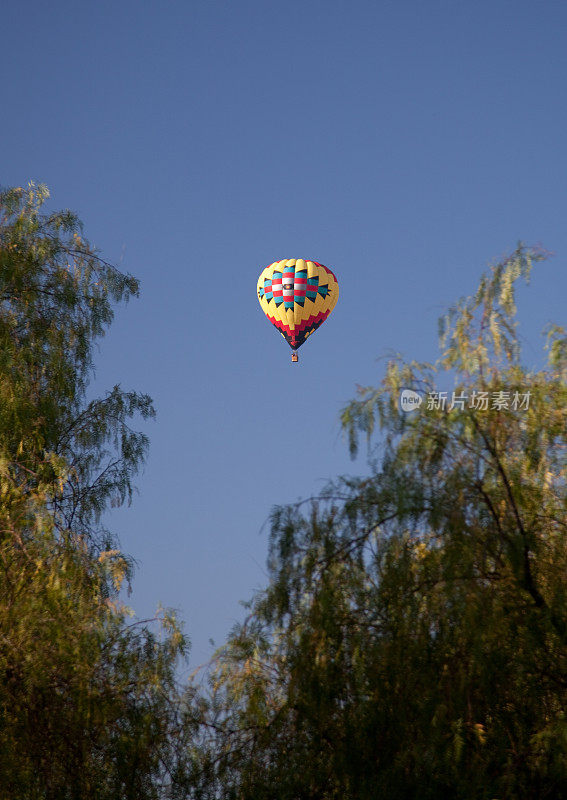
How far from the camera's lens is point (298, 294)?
2292 cm

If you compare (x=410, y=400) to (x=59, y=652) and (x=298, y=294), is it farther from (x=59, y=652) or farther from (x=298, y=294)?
(x=298, y=294)

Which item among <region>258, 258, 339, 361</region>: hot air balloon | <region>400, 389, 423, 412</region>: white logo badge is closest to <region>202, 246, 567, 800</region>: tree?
<region>400, 389, 423, 412</region>: white logo badge

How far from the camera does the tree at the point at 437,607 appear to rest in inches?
230

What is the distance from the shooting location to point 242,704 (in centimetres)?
714

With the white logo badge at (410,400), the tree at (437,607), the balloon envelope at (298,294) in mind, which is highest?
the balloon envelope at (298,294)

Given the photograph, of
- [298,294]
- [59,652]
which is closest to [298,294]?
[298,294]

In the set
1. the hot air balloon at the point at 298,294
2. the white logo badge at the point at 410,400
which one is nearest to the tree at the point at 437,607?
the white logo badge at the point at 410,400

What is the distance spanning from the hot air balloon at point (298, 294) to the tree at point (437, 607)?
16.4 meters

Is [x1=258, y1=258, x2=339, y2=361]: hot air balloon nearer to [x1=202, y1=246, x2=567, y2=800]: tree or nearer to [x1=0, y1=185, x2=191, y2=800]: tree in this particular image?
[x1=0, y1=185, x2=191, y2=800]: tree

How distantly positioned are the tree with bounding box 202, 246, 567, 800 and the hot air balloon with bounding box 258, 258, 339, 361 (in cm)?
1639

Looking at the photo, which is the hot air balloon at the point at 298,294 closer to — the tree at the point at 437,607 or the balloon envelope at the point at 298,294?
the balloon envelope at the point at 298,294

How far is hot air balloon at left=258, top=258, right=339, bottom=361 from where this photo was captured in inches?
901

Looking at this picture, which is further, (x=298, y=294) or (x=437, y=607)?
(x=298, y=294)

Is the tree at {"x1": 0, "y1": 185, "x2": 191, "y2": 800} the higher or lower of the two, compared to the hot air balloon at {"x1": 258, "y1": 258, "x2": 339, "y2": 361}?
lower
